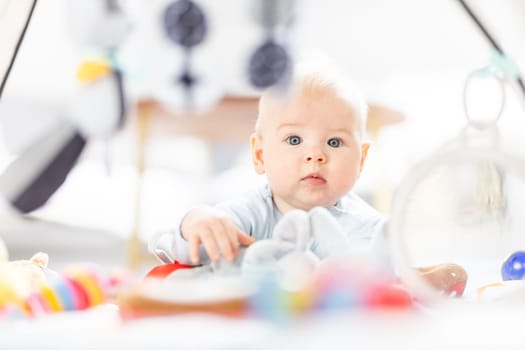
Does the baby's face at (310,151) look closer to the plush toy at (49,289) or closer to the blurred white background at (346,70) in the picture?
the blurred white background at (346,70)

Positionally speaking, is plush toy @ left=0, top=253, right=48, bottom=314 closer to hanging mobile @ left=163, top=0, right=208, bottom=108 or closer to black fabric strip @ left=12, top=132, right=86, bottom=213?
black fabric strip @ left=12, top=132, right=86, bottom=213

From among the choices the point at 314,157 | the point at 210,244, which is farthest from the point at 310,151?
the point at 210,244

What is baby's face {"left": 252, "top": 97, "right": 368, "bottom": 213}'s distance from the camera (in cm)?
64

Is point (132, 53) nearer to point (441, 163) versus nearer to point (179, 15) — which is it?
point (179, 15)

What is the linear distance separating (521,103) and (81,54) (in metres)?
0.38

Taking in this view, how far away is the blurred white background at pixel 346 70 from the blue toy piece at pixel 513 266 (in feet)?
0.39

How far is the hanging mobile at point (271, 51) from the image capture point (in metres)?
0.57

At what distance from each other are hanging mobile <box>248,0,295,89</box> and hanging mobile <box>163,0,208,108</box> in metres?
0.04

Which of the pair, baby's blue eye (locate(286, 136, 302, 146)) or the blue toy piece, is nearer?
baby's blue eye (locate(286, 136, 302, 146))

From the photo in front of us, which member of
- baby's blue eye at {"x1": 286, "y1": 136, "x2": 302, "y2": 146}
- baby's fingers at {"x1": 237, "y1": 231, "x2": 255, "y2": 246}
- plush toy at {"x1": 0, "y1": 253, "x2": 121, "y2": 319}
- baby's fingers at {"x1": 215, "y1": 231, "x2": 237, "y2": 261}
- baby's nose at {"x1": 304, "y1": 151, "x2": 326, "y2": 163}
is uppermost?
baby's blue eye at {"x1": 286, "y1": 136, "x2": 302, "y2": 146}

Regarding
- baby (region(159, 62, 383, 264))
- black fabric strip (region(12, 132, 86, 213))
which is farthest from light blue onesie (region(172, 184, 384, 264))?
black fabric strip (region(12, 132, 86, 213))

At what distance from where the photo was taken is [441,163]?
56 cm

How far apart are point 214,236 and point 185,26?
161 mm

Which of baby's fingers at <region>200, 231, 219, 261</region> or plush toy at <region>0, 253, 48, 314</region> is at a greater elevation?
baby's fingers at <region>200, 231, 219, 261</region>
